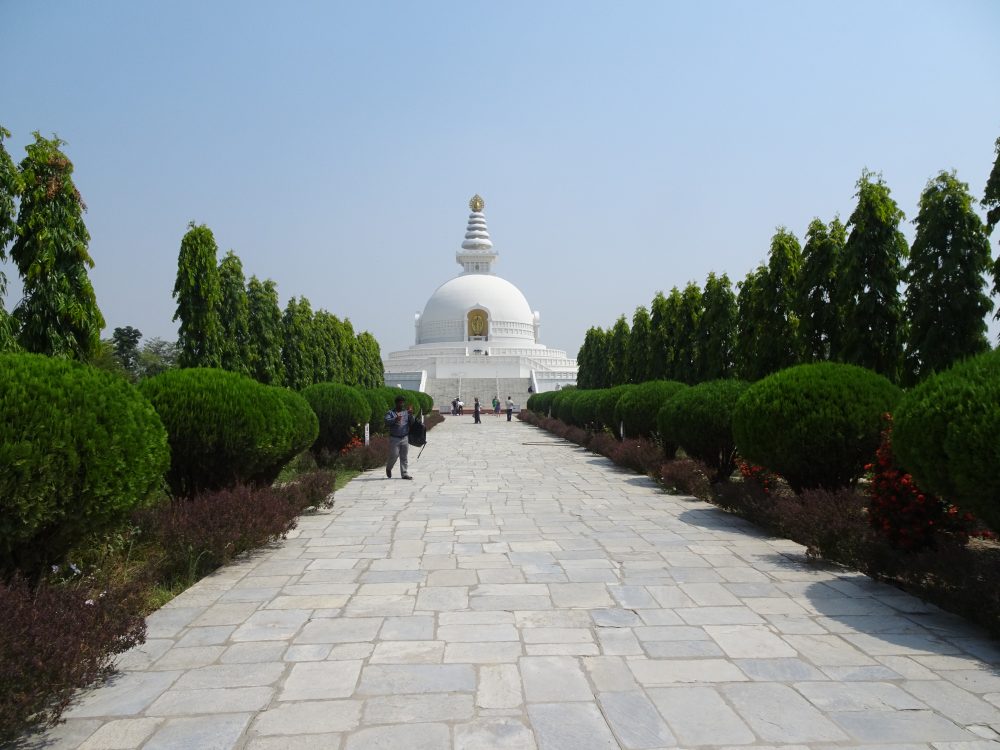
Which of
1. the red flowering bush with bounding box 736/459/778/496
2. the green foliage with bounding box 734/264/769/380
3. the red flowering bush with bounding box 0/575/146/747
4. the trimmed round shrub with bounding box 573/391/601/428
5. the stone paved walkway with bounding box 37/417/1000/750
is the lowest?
the stone paved walkway with bounding box 37/417/1000/750

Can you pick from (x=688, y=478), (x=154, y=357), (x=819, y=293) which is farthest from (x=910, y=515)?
(x=154, y=357)

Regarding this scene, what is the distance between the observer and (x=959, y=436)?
455 centimetres

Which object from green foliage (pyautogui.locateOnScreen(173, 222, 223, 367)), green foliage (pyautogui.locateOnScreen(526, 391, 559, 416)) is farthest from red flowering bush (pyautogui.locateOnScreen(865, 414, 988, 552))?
green foliage (pyautogui.locateOnScreen(526, 391, 559, 416))

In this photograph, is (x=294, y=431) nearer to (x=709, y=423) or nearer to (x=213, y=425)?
(x=213, y=425)

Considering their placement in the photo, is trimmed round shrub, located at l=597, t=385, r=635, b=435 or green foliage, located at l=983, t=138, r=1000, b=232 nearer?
green foliage, located at l=983, t=138, r=1000, b=232

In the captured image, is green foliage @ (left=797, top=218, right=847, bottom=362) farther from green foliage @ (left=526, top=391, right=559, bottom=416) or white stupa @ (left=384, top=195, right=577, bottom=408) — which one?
white stupa @ (left=384, top=195, right=577, bottom=408)

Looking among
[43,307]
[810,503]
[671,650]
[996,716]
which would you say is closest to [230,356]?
[43,307]

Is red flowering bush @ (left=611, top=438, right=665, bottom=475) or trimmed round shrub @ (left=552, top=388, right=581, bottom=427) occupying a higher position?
trimmed round shrub @ (left=552, top=388, right=581, bottom=427)

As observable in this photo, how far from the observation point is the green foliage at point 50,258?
35.8 ft

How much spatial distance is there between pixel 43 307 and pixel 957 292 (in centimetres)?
1368

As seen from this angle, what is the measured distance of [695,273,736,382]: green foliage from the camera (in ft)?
59.3

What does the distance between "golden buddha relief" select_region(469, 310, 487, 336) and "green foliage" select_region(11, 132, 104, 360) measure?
2474 inches

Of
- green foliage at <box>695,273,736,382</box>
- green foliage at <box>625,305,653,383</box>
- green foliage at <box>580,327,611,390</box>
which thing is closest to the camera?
green foliage at <box>695,273,736,382</box>

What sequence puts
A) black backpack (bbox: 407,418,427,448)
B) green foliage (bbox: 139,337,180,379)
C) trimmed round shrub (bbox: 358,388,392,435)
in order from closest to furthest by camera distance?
black backpack (bbox: 407,418,427,448)
trimmed round shrub (bbox: 358,388,392,435)
green foliage (bbox: 139,337,180,379)
